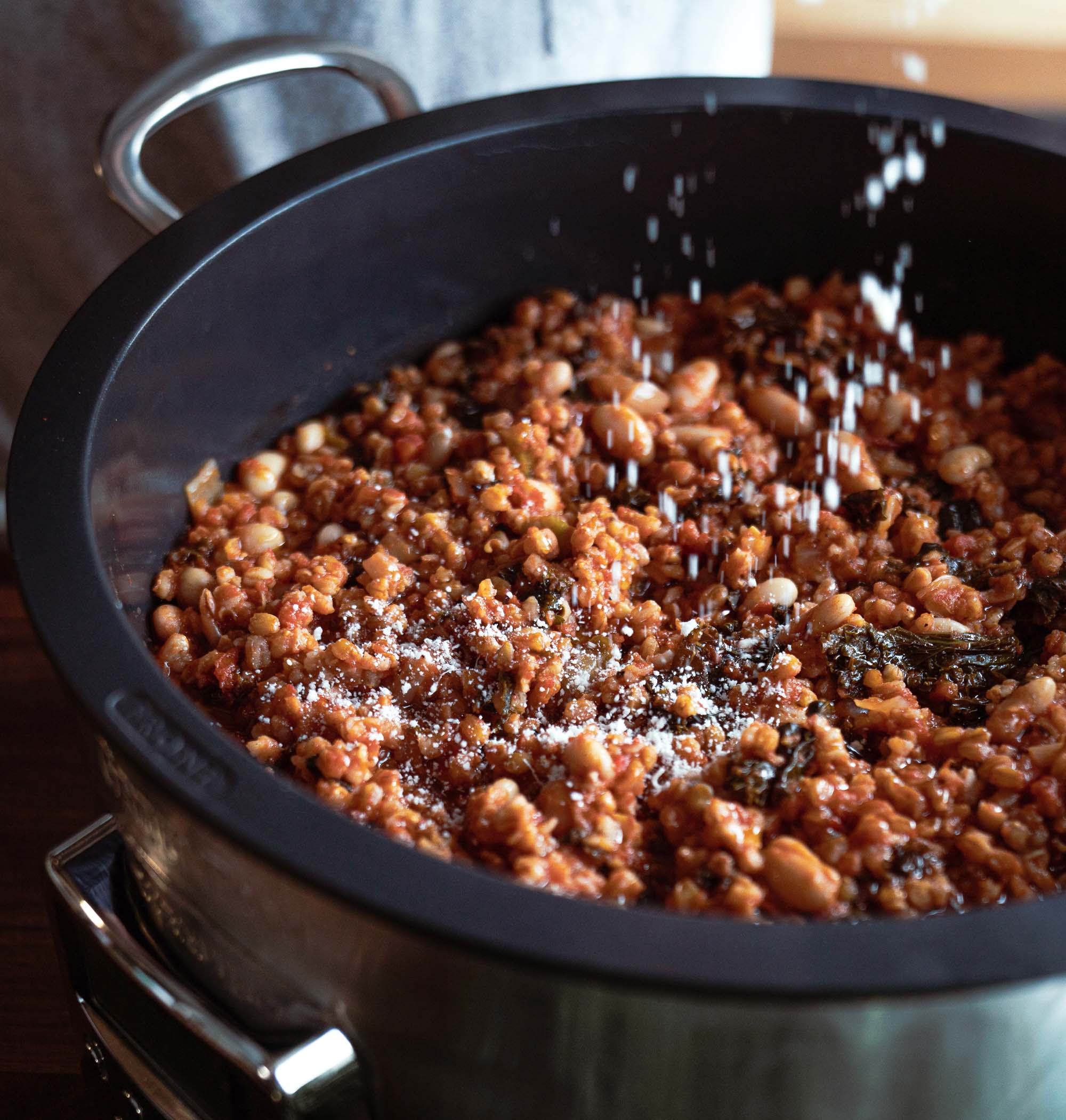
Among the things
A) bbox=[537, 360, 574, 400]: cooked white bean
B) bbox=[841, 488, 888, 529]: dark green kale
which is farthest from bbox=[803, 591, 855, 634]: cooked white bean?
bbox=[537, 360, 574, 400]: cooked white bean

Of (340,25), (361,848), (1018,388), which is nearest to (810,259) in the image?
(1018,388)

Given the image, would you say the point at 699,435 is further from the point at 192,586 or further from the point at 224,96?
the point at 224,96

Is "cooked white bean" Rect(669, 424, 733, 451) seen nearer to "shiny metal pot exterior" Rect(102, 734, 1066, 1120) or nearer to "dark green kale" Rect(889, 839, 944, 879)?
"dark green kale" Rect(889, 839, 944, 879)

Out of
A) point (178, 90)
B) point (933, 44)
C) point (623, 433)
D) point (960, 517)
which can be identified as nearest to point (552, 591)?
point (623, 433)

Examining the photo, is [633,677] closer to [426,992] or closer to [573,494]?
[573,494]

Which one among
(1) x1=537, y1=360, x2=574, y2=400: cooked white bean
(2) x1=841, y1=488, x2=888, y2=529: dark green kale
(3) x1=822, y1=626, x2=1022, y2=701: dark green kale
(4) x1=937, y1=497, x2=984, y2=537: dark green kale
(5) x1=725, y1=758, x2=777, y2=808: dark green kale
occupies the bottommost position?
(5) x1=725, y1=758, x2=777, y2=808: dark green kale

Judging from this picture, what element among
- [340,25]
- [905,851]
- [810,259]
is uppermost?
[340,25]
